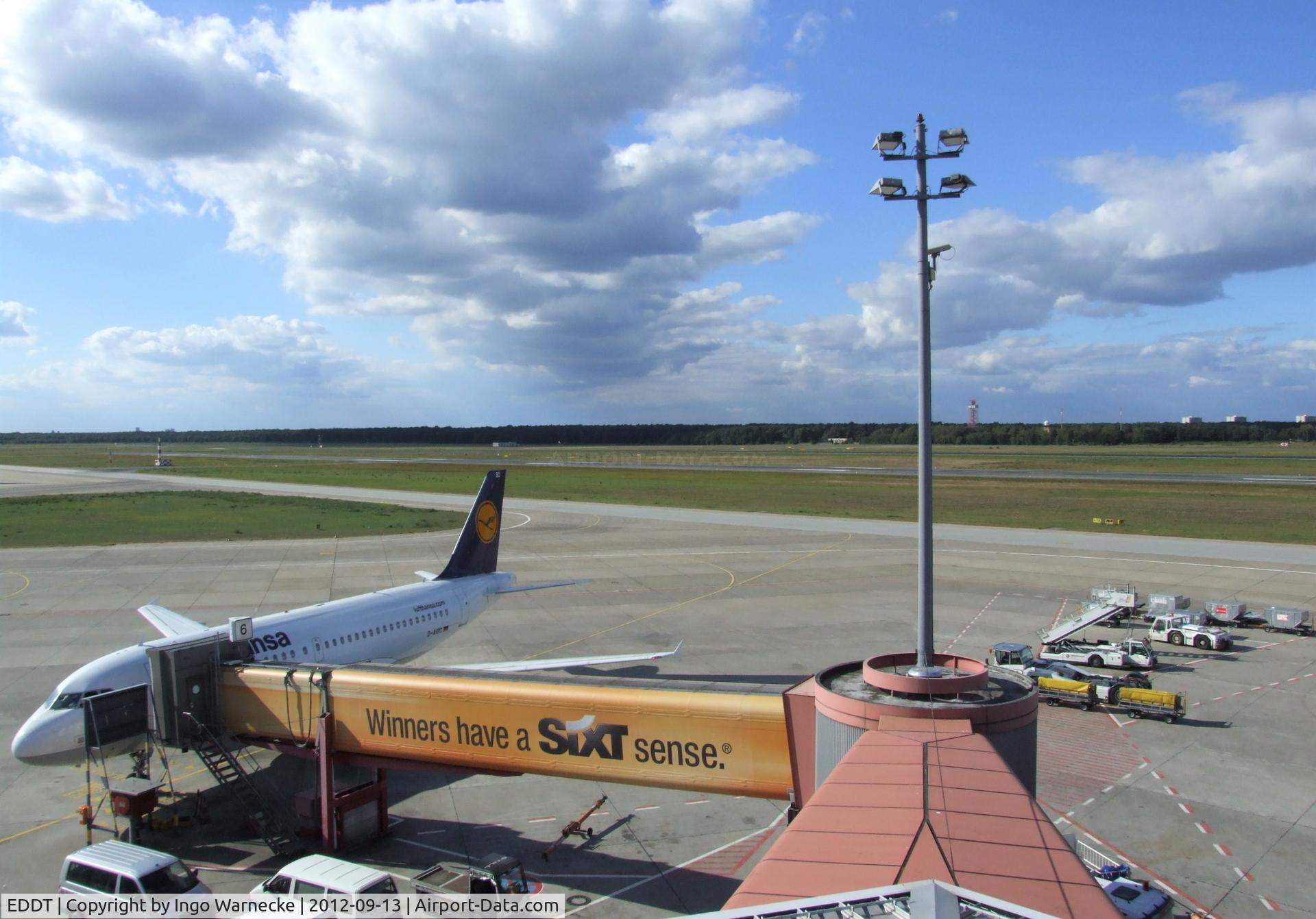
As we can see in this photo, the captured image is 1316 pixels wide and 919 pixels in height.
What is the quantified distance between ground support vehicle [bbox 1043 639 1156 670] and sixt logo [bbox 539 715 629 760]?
27.2m

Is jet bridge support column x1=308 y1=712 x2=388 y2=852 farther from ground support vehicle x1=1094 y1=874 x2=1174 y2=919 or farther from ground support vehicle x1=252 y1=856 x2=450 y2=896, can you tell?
ground support vehicle x1=1094 y1=874 x2=1174 y2=919

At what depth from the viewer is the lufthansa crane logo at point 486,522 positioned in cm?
3938

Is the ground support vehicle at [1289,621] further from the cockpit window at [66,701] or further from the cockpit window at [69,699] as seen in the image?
the cockpit window at [66,701]

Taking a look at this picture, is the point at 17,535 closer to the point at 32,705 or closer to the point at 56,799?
the point at 32,705

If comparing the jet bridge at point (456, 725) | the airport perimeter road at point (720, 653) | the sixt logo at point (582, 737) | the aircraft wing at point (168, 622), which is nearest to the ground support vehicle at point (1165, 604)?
the airport perimeter road at point (720, 653)

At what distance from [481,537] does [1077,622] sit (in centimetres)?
2921

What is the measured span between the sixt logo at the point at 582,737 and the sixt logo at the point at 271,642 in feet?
41.1

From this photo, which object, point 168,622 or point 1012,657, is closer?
point 168,622

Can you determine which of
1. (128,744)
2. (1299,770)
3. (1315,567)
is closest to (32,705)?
(128,744)

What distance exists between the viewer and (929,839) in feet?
32.1

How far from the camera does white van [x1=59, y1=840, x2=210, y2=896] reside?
17578 millimetres

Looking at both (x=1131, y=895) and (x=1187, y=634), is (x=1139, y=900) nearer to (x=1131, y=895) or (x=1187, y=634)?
(x=1131, y=895)

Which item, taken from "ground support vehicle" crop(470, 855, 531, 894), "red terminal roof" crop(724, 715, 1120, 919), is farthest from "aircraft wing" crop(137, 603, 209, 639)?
"red terminal roof" crop(724, 715, 1120, 919)

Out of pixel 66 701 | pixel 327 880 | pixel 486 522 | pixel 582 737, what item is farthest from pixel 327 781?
pixel 486 522
